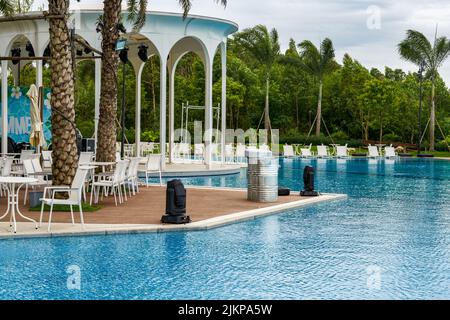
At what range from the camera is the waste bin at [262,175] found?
46.9 feet

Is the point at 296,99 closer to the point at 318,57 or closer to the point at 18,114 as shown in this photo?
the point at 318,57

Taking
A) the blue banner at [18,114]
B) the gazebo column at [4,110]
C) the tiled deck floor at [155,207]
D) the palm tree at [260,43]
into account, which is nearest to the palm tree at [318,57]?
the palm tree at [260,43]

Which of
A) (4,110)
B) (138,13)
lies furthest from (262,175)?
(4,110)

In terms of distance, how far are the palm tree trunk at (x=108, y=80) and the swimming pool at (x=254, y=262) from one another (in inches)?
196

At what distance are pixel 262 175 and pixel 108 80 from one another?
422cm

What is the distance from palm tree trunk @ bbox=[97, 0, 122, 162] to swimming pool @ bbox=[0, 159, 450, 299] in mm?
4972

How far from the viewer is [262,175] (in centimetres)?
1447

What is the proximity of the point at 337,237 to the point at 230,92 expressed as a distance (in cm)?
3593

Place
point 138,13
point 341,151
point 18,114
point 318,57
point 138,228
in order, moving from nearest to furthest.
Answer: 1. point 138,228
2. point 138,13
3. point 18,114
4. point 341,151
5. point 318,57

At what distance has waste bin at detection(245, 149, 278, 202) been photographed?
46.9 feet

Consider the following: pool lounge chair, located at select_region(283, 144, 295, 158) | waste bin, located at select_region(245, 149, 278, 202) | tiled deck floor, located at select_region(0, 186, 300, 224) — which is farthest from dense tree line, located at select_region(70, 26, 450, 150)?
waste bin, located at select_region(245, 149, 278, 202)

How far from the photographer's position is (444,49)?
144ft

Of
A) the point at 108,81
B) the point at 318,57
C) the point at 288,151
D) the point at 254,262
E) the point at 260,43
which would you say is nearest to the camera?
the point at 254,262

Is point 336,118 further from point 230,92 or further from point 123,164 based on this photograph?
point 123,164
